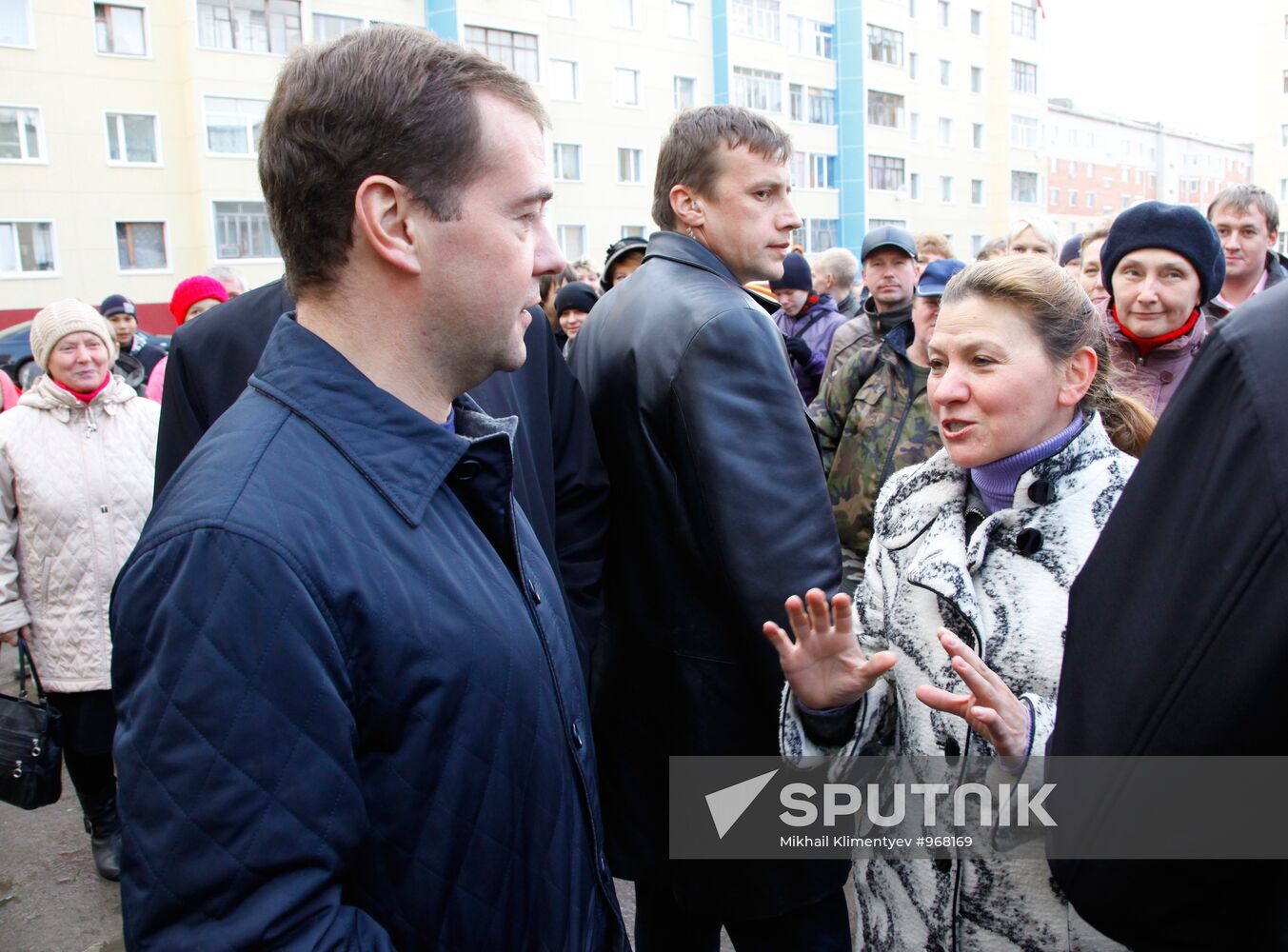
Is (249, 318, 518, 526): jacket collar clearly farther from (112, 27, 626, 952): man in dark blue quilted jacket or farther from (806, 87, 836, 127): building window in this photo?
(806, 87, 836, 127): building window

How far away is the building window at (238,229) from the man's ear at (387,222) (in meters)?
27.4

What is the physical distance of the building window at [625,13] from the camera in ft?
109

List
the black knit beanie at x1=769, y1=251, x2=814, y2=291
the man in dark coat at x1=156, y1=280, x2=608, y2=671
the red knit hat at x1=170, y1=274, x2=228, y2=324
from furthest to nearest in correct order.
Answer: the black knit beanie at x1=769, y1=251, x2=814, y2=291, the red knit hat at x1=170, y1=274, x2=228, y2=324, the man in dark coat at x1=156, y1=280, x2=608, y2=671

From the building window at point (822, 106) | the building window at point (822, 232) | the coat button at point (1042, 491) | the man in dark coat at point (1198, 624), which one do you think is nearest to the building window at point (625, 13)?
the building window at point (822, 106)

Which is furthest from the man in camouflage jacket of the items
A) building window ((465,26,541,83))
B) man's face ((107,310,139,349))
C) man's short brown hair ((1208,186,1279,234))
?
building window ((465,26,541,83))

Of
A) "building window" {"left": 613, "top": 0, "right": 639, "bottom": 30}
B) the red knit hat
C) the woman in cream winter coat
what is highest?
"building window" {"left": 613, "top": 0, "right": 639, "bottom": 30}

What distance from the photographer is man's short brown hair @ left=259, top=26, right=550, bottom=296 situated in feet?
4.46

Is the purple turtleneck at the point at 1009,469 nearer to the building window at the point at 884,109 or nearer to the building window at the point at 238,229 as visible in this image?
the building window at the point at 238,229

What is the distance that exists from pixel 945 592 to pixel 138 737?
1415 mm

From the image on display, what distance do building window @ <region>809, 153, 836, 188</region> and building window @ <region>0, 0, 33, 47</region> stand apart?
27.7m

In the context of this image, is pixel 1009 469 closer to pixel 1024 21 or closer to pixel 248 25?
pixel 248 25

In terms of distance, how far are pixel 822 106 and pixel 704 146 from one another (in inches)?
1675

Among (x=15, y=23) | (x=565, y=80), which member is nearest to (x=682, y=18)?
(x=565, y=80)

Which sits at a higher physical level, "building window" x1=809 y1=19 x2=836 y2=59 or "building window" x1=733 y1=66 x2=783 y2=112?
"building window" x1=809 y1=19 x2=836 y2=59
